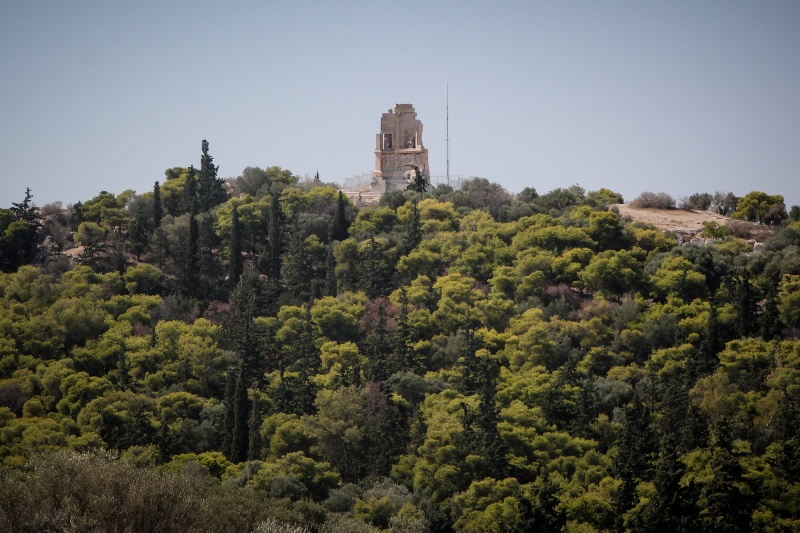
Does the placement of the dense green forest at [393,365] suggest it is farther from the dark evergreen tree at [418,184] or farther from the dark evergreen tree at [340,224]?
the dark evergreen tree at [418,184]

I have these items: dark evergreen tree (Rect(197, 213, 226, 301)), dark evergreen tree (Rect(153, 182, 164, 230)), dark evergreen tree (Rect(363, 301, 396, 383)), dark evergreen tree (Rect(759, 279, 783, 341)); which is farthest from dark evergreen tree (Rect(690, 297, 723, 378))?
dark evergreen tree (Rect(153, 182, 164, 230))

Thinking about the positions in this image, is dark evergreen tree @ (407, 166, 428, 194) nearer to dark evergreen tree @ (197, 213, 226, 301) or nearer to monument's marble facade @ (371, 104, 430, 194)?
monument's marble facade @ (371, 104, 430, 194)

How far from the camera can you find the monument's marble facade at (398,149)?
86.0m

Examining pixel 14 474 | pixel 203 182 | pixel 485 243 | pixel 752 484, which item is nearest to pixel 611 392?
pixel 752 484

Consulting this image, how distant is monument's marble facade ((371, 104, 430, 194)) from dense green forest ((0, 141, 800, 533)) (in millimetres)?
4083

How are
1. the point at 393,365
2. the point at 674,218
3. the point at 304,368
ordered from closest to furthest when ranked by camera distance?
the point at 393,365
the point at 304,368
the point at 674,218

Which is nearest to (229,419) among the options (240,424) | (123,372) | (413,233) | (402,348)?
(240,424)

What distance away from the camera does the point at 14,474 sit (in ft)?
144

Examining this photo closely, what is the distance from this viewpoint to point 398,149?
86438 millimetres

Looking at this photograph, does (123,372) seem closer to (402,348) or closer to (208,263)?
(402,348)

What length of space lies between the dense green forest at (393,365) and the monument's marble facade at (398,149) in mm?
4083

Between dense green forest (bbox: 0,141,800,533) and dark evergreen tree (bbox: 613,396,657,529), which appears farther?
dark evergreen tree (bbox: 613,396,657,529)

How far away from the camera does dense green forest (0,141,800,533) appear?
46562mm

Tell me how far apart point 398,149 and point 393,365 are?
95.8 feet
